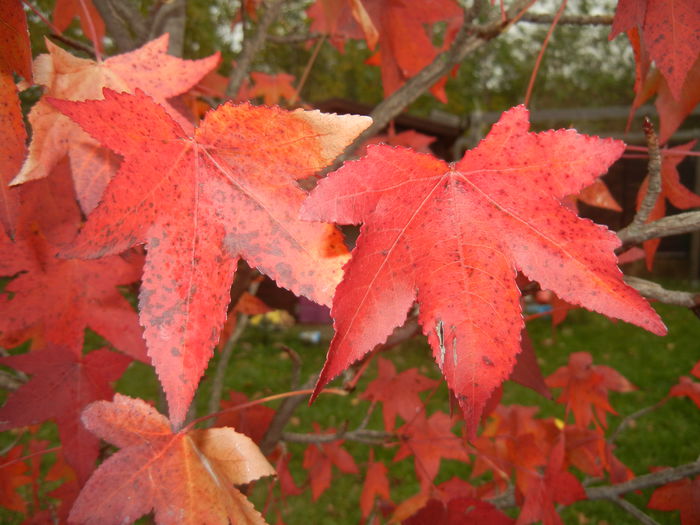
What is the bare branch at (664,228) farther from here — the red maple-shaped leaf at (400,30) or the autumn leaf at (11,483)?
the autumn leaf at (11,483)

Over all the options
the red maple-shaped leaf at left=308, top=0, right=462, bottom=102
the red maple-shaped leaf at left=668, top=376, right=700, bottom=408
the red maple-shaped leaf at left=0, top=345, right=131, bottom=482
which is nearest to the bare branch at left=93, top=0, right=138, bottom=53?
the red maple-shaped leaf at left=308, top=0, right=462, bottom=102

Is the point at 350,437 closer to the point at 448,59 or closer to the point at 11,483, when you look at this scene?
the point at 448,59

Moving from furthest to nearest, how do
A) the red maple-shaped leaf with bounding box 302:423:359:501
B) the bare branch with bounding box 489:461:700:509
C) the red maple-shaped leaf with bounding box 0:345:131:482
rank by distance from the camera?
the red maple-shaped leaf with bounding box 302:423:359:501, the bare branch with bounding box 489:461:700:509, the red maple-shaped leaf with bounding box 0:345:131:482

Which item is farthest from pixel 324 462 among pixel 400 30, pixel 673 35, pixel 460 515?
pixel 673 35

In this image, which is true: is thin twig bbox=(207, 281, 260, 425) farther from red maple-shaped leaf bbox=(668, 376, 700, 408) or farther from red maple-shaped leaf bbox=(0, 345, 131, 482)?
red maple-shaped leaf bbox=(668, 376, 700, 408)

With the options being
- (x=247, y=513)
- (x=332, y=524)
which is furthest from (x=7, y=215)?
(x=332, y=524)

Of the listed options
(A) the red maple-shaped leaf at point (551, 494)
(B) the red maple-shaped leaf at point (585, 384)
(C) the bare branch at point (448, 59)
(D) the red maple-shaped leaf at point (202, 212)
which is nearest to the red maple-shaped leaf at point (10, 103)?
(D) the red maple-shaped leaf at point (202, 212)
